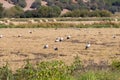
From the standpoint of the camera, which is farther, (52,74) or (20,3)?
(20,3)

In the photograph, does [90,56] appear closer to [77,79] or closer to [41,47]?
[41,47]

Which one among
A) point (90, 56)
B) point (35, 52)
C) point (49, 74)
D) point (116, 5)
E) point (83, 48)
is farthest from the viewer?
point (116, 5)

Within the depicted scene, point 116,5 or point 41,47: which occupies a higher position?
point 41,47

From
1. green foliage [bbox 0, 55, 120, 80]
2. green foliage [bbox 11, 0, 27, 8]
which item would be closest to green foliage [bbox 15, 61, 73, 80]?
green foliage [bbox 0, 55, 120, 80]

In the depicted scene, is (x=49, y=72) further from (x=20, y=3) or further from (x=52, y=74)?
(x=20, y=3)

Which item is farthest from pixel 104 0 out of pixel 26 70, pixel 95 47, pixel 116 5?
pixel 26 70

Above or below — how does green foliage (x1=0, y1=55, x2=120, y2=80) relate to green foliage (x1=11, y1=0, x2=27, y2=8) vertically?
above

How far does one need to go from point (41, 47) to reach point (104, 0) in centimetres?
12186

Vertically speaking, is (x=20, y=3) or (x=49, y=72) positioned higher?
(x=49, y=72)

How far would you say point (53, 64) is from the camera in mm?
10633

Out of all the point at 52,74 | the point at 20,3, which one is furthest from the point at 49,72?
the point at 20,3

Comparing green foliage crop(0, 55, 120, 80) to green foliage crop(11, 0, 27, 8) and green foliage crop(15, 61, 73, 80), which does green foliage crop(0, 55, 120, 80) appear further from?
green foliage crop(11, 0, 27, 8)

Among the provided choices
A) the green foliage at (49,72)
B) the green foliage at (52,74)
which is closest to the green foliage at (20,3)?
the green foliage at (52,74)

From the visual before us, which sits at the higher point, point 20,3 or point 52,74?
point 52,74
